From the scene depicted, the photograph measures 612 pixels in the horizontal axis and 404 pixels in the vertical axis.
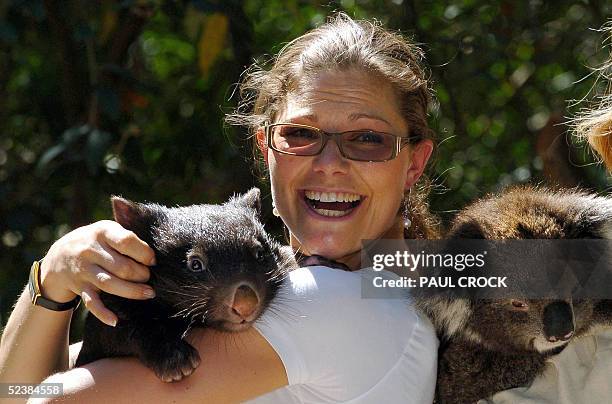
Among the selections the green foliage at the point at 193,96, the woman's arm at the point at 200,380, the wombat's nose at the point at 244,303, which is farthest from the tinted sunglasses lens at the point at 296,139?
the green foliage at the point at 193,96

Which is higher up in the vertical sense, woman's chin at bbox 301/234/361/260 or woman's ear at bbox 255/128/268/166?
woman's ear at bbox 255/128/268/166

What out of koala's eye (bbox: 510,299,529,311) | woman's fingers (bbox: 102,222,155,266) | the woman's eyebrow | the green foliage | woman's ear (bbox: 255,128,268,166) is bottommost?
koala's eye (bbox: 510,299,529,311)

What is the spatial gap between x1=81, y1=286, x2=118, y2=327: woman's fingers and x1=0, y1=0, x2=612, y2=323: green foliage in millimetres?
1923

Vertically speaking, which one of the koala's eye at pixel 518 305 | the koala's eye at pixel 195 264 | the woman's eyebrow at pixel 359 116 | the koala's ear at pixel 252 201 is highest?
the woman's eyebrow at pixel 359 116

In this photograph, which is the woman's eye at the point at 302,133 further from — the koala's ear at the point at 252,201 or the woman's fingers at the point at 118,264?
the woman's fingers at the point at 118,264

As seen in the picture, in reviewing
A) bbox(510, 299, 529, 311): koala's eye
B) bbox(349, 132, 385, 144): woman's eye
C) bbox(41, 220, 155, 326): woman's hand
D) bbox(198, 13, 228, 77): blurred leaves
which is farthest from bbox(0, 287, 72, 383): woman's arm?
bbox(198, 13, 228, 77): blurred leaves

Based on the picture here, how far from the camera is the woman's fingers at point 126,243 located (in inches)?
92.4

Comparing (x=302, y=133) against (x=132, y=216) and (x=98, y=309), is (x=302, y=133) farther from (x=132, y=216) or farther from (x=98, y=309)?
(x=98, y=309)

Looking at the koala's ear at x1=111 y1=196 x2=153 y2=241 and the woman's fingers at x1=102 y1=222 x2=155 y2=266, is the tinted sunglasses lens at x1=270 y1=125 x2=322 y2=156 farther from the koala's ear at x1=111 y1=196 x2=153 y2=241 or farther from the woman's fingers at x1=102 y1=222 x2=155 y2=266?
the woman's fingers at x1=102 y1=222 x2=155 y2=266

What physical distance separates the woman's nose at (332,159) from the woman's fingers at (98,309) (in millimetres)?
796

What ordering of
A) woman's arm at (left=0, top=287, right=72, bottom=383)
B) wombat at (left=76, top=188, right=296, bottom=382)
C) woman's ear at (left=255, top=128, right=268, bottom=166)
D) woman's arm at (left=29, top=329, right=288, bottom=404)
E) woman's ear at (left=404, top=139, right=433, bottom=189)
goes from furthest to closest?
woman's ear at (left=255, top=128, right=268, bottom=166)
woman's ear at (left=404, top=139, right=433, bottom=189)
woman's arm at (left=0, top=287, right=72, bottom=383)
wombat at (left=76, top=188, right=296, bottom=382)
woman's arm at (left=29, top=329, right=288, bottom=404)

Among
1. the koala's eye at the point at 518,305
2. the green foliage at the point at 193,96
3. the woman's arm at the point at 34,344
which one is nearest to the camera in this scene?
the koala's eye at the point at 518,305

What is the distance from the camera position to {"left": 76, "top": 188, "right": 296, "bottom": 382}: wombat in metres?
2.36

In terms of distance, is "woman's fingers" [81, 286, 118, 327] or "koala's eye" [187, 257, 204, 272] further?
"koala's eye" [187, 257, 204, 272]
